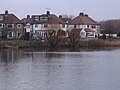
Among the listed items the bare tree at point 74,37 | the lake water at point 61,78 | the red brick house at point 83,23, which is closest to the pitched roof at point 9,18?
the red brick house at point 83,23

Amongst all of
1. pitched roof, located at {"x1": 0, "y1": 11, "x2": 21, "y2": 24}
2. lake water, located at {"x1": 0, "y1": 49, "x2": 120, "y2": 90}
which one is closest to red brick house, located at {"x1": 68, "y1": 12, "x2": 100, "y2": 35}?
pitched roof, located at {"x1": 0, "y1": 11, "x2": 21, "y2": 24}

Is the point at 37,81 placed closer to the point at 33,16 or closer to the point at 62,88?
the point at 62,88

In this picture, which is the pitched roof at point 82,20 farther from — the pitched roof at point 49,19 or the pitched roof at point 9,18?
the pitched roof at point 9,18

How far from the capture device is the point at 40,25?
361 feet

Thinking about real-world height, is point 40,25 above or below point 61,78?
above

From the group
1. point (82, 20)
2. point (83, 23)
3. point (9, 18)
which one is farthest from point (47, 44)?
point (82, 20)

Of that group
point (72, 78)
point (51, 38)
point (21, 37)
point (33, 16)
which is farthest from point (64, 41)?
point (72, 78)

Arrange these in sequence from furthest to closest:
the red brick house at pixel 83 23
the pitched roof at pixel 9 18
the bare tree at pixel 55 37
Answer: the red brick house at pixel 83 23 → the pitched roof at pixel 9 18 → the bare tree at pixel 55 37

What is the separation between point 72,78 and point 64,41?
61.4 metres

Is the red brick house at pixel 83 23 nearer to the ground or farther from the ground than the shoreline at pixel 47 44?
farther from the ground

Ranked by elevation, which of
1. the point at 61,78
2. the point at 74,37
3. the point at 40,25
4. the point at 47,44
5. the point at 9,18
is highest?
the point at 9,18

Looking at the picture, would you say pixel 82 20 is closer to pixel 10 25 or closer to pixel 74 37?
pixel 74 37

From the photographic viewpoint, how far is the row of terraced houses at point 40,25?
107m

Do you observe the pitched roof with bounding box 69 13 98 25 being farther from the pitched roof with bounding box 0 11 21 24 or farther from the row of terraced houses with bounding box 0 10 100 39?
the pitched roof with bounding box 0 11 21 24
